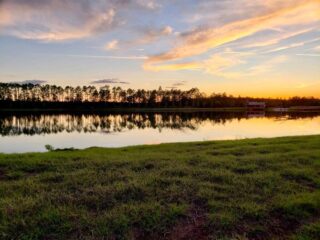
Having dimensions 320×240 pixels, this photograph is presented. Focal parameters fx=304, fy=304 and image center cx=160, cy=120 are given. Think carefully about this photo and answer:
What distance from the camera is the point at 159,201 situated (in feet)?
18.1

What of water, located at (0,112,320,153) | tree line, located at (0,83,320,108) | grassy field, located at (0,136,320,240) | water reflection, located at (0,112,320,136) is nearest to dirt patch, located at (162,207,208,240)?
grassy field, located at (0,136,320,240)

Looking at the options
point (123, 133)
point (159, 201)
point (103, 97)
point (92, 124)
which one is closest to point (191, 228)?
point (159, 201)

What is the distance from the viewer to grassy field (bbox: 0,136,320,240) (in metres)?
4.65

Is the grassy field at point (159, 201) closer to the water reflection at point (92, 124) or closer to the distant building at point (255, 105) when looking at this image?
the water reflection at point (92, 124)

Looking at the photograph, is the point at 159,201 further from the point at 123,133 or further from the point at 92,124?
the point at 92,124

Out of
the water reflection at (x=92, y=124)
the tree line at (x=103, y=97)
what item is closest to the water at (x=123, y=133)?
the water reflection at (x=92, y=124)

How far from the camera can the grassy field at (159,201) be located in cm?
465

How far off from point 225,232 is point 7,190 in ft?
14.4

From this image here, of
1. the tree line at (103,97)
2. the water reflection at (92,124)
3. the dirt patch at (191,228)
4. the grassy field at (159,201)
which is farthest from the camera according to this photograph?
the tree line at (103,97)

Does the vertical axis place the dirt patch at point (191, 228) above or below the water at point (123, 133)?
above

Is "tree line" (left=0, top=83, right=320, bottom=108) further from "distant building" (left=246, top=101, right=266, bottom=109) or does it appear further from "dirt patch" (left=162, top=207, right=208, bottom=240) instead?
"dirt patch" (left=162, top=207, right=208, bottom=240)

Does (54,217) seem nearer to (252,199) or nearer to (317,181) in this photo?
(252,199)

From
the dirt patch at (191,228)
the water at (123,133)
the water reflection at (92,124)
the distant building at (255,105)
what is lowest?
the water at (123,133)

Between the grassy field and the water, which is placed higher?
the grassy field
